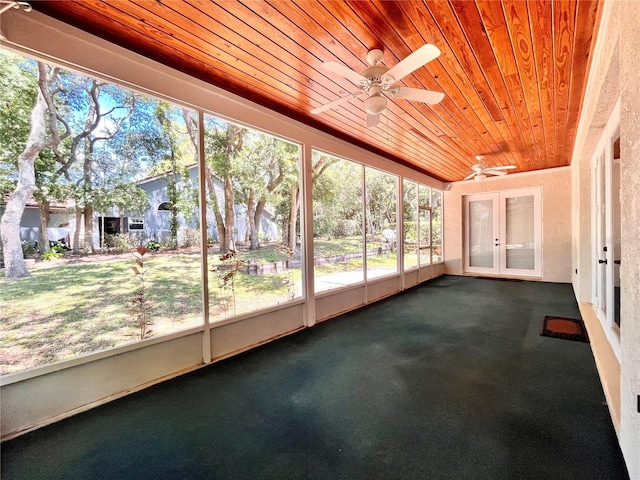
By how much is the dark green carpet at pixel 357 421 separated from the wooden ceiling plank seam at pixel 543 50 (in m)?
2.76

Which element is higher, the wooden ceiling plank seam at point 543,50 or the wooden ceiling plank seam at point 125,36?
the wooden ceiling plank seam at point 125,36

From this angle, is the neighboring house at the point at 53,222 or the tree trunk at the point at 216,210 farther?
the tree trunk at the point at 216,210

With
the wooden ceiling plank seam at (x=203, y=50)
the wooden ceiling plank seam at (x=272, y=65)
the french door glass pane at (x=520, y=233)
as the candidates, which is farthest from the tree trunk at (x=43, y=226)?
the french door glass pane at (x=520, y=233)

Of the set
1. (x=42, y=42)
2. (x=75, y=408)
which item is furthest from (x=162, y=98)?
(x=75, y=408)

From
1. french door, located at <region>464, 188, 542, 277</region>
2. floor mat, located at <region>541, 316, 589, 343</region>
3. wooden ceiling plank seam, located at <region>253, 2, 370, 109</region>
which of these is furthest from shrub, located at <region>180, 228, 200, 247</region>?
french door, located at <region>464, 188, 542, 277</region>

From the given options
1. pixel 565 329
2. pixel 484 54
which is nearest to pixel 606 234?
pixel 565 329

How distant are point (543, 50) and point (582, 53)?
37 centimetres

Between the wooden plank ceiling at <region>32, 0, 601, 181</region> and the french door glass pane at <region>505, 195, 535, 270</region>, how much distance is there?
4058 mm

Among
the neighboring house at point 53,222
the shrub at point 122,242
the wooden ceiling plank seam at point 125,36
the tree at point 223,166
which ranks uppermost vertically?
the wooden ceiling plank seam at point 125,36

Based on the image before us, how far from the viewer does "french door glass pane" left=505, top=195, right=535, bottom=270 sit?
708cm

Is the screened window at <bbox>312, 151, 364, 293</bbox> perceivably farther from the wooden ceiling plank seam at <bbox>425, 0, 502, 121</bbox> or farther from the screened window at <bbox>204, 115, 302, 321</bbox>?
the wooden ceiling plank seam at <bbox>425, 0, 502, 121</bbox>

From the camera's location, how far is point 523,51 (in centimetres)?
231

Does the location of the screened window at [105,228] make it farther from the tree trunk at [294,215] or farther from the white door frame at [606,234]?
the white door frame at [606,234]

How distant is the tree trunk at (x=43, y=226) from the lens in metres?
2.05
